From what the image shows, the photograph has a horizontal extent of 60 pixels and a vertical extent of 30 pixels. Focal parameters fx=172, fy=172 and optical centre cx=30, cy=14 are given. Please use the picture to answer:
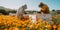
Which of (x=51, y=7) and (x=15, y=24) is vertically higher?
(x=51, y=7)

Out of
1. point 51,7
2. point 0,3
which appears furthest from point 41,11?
point 0,3

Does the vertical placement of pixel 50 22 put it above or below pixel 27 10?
below

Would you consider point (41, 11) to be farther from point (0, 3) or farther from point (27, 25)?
point (0, 3)

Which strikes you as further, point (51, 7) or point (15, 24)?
point (51, 7)

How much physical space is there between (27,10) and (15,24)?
0.84ft

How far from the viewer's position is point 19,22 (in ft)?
6.90

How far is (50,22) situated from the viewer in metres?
2.14

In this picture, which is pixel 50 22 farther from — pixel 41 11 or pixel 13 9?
pixel 13 9

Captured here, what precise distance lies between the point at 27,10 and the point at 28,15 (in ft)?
0.22

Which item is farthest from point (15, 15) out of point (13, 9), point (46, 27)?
point (46, 27)

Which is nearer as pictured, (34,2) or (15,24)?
(15,24)

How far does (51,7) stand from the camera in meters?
2.22

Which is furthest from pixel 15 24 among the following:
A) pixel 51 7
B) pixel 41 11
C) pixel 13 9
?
pixel 51 7

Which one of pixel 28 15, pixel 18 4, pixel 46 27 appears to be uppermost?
pixel 18 4
